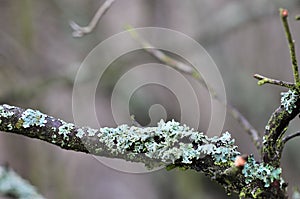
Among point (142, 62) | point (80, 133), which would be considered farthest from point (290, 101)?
point (142, 62)

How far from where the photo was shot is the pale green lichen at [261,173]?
2.02 ft

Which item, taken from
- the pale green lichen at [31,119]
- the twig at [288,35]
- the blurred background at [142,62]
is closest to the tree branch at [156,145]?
the pale green lichen at [31,119]

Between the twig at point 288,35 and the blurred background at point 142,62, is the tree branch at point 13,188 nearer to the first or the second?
the twig at point 288,35

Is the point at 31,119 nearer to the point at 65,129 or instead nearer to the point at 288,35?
the point at 65,129

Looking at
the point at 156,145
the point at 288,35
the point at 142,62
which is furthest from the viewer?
the point at 142,62

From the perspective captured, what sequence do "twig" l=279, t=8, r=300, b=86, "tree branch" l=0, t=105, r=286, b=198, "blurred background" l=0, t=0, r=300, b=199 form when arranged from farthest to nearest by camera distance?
"blurred background" l=0, t=0, r=300, b=199, "tree branch" l=0, t=105, r=286, b=198, "twig" l=279, t=8, r=300, b=86

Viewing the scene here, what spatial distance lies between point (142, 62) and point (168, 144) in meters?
2.09

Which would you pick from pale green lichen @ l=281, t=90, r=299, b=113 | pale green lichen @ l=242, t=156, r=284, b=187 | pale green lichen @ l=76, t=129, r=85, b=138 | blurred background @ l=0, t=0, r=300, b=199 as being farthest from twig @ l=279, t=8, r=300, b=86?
blurred background @ l=0, t=0, r=300, b=199

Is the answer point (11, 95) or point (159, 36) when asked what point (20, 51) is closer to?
point (11, 95)

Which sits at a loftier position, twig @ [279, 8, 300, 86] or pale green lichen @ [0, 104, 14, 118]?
pale green lichen @ [0, 104, 14, 118]

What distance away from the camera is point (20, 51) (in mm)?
2486

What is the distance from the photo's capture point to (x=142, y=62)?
2709 mm

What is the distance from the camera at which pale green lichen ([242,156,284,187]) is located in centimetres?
62

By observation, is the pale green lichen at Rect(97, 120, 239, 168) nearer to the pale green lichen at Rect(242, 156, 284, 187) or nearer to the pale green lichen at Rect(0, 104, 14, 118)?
the pale green lichen at Rect(242, 156, 284, 187)
